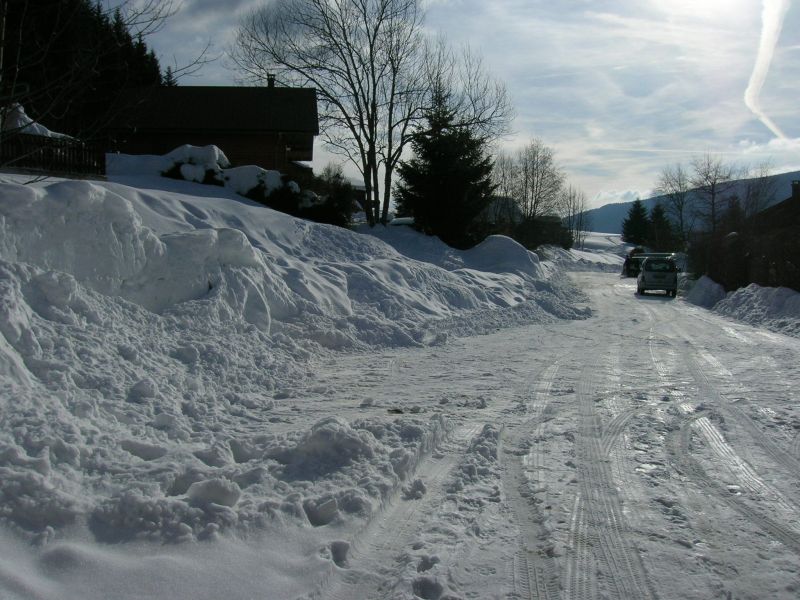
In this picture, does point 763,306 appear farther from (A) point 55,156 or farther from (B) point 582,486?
(A) point 55,156

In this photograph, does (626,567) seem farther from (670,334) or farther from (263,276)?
(670,334)

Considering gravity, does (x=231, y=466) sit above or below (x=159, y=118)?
below

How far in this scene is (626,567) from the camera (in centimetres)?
386

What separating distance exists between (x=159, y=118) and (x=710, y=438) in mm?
29636

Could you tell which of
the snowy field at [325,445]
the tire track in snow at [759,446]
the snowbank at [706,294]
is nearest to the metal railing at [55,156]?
the snowy field at [325,445]

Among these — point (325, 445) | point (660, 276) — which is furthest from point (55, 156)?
point (660, 276)

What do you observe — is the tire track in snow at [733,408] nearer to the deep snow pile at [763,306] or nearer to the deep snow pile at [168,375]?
the deep snow pile at [168,375]

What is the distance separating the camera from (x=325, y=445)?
5.46m

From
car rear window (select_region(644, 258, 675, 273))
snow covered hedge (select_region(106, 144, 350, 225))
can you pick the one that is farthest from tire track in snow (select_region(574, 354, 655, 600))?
car rear window (select_region(644, 258, 675, 273))

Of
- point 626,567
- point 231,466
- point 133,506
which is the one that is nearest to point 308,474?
point 231,466

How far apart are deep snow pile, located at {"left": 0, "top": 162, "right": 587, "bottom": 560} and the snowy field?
0.02m

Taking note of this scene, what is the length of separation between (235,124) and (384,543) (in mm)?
29057

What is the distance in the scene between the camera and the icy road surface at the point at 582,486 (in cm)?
377

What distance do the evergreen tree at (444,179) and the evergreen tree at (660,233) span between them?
167 feet
